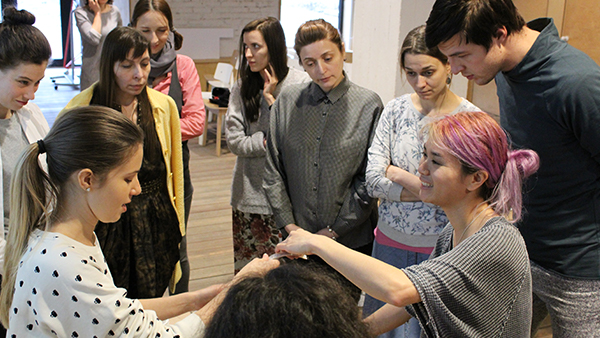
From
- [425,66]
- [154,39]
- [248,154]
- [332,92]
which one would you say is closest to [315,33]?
[332,92]

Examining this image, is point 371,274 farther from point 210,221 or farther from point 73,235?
point 210,221

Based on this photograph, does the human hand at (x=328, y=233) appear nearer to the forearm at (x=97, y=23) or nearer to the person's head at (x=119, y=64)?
the person's head at (x=119, y=64)

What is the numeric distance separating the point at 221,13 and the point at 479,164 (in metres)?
8.70

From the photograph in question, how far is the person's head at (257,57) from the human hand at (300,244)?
4.35 ft

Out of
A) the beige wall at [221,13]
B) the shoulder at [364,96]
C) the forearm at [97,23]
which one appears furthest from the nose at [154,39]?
the beige wall at [221,13]

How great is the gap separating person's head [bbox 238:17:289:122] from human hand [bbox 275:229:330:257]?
4.35 ft

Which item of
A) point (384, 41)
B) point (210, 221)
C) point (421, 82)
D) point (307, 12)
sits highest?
point (307, 12)

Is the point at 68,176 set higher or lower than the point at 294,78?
lower

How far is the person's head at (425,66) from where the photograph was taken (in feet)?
6.58

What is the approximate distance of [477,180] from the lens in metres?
1.43

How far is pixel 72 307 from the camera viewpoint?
49.1 inches

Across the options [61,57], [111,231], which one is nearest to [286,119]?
[111,231]

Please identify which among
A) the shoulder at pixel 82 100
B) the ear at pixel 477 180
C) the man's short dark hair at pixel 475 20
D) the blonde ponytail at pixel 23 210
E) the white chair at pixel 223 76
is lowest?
the white chair at pixel 223 76

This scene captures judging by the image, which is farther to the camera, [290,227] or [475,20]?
[290,227]
